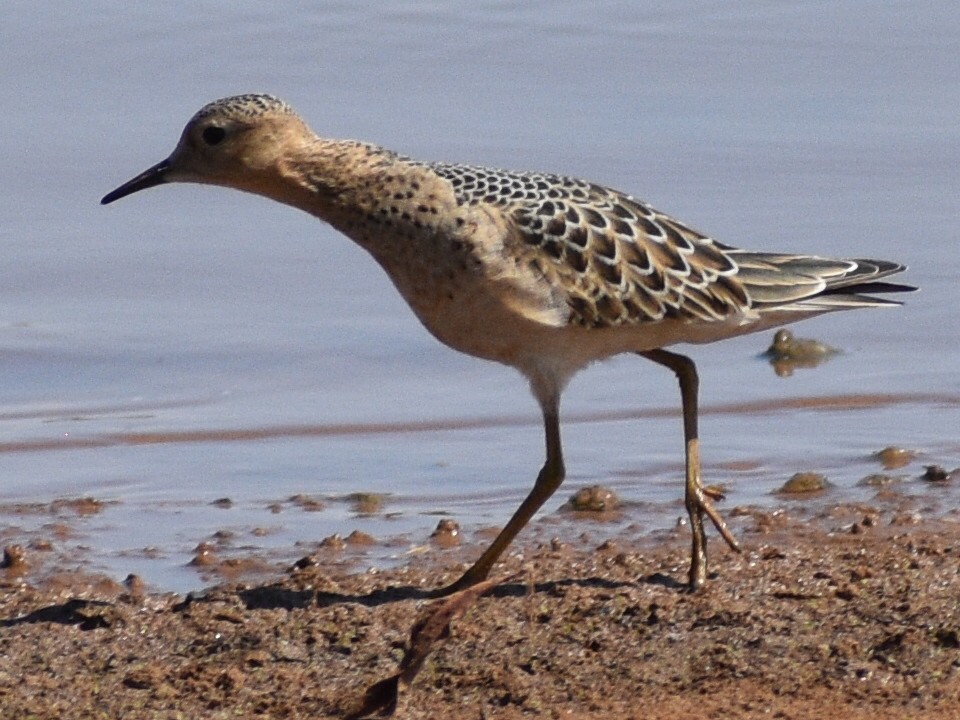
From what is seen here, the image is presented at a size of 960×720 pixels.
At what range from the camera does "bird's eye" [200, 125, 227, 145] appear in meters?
7.34

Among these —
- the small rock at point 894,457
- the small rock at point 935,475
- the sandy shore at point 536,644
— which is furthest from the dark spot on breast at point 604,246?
the small rock at point 894,457

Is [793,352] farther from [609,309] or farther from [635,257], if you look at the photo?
[609,309]

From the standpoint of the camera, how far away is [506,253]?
7.21 m

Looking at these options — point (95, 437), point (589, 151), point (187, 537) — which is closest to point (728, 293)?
point (187, 537)

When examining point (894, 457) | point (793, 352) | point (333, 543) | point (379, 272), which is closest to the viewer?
point (333, 543)

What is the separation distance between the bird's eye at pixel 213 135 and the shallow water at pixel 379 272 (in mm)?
1698

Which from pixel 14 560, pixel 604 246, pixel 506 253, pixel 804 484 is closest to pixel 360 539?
pixel 14 560

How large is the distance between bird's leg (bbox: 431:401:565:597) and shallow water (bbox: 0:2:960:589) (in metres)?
0.63

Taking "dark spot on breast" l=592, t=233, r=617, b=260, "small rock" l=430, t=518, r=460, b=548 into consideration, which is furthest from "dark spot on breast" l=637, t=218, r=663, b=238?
"small rock" l=430, t=518, r=460, b=548

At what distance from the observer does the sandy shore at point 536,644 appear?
6082mm

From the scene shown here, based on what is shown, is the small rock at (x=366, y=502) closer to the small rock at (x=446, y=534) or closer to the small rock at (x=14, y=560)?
the small rock at (x=446, y=534)

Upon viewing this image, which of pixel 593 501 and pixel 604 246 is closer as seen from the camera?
pixel 604 246

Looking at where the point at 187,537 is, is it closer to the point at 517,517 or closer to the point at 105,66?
the point at 517,517

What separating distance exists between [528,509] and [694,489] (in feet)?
2.15
